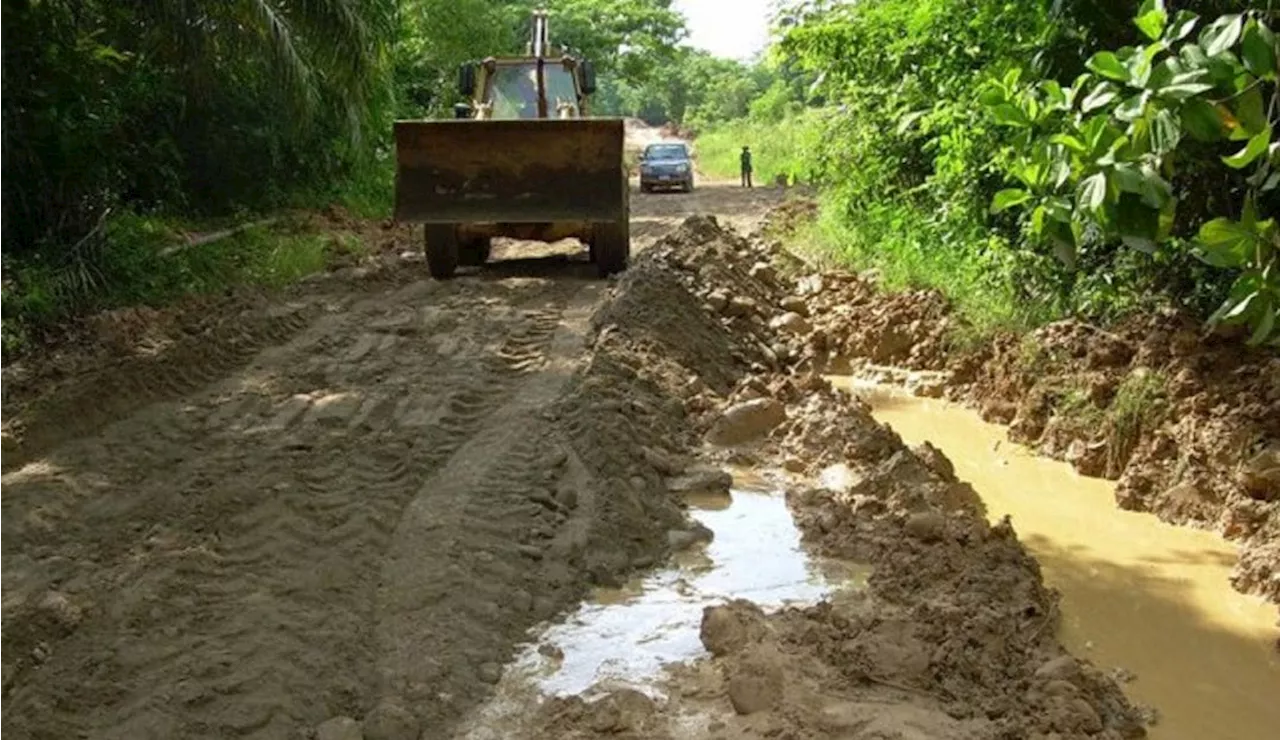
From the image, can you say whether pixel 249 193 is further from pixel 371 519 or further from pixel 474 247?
pixel 371 519

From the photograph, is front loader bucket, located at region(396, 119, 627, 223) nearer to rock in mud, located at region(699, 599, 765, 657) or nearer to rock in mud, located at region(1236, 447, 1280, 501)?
rock in mud, located at region(1236, 447, 1280, 501)

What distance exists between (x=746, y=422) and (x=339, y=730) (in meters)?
4.31

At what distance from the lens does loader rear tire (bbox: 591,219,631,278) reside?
12336 mm

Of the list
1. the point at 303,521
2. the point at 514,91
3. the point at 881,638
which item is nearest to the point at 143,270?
the point at 514,91

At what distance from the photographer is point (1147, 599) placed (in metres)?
6.14

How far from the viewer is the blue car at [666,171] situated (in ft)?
97.9

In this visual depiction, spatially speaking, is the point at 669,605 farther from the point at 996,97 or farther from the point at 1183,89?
the point at 1183,89

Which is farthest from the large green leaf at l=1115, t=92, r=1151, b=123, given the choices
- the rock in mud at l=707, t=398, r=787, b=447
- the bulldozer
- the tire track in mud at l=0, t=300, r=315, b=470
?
the bulldozer

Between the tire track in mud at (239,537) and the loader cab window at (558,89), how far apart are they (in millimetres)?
5418

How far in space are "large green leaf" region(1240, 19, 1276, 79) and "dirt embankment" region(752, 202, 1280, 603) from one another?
3928mm

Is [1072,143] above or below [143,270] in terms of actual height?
above

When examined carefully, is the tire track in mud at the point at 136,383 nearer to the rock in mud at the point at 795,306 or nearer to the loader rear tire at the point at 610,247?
the loader rear tire at the point at 610,247

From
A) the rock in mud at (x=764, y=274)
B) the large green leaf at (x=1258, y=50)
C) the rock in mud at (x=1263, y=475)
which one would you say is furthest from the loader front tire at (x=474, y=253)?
the large green leaf at (x=1258, y=50)

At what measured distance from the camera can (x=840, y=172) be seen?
15.0 metres
